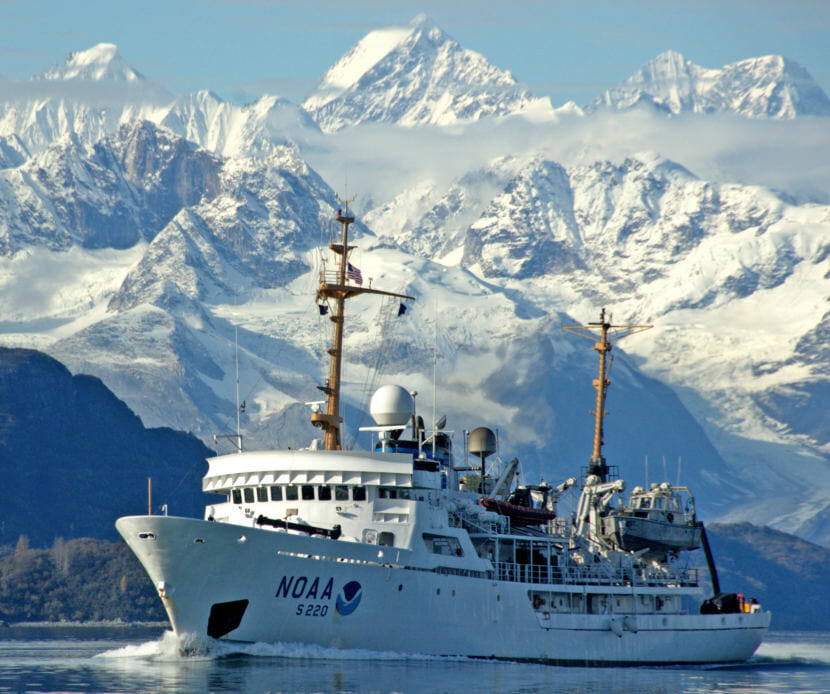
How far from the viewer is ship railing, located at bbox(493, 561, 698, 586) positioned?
→ 6925 centimetres

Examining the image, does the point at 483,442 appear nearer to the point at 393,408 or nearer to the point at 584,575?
the point at 393,408

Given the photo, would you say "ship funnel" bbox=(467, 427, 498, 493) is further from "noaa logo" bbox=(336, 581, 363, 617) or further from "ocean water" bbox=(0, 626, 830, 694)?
"noaa logo" bbox=(336, 581, 363, 617)

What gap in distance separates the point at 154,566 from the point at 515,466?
2167cm

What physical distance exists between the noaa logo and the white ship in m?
0.05

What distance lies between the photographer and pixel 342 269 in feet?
230

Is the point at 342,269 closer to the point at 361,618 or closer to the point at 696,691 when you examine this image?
the point at 361,618

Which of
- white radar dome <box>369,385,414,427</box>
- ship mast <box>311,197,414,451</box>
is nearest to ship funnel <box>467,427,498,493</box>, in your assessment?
white radar dome <box>369,385,414,427</box>

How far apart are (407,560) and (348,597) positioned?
3207 mm

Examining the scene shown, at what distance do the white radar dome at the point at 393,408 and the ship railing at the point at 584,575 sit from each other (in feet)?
26.6

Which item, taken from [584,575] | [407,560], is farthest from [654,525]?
[407,560]

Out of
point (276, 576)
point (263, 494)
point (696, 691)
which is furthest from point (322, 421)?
point (696, 691)

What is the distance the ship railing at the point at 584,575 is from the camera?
69.2 meters

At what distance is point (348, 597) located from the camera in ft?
199

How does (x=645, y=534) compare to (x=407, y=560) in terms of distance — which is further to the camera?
(x=645, y=534)
